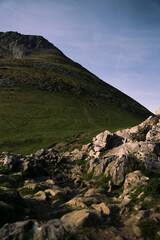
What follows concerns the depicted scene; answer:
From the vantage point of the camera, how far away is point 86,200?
1317cm

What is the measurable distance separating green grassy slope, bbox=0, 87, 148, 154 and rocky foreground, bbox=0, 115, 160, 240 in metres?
21.5

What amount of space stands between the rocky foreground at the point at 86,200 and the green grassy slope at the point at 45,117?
21.5 metres

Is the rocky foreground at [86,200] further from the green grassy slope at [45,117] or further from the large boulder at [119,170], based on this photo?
the green grassy slope at [45,117]

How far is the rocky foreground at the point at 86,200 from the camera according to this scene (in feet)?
28.0

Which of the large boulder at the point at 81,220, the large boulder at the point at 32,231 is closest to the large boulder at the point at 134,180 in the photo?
the large boulder at the point at 81,220

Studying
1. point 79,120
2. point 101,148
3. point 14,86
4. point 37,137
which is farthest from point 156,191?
point 14,86

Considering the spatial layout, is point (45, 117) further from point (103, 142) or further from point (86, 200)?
point (86, 200)

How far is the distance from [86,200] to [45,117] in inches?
2589

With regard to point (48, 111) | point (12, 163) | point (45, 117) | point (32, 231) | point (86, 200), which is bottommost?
point (12, 163)

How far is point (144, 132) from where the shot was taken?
105 feet

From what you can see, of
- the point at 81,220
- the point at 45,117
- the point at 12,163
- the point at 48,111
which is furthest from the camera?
the point at 48,111

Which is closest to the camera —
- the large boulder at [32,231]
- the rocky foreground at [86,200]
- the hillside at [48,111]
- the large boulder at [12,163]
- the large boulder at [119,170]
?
the large boulder at [32,231]

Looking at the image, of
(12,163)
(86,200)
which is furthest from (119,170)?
(12,163)

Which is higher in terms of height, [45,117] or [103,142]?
[103,142]
